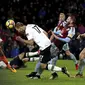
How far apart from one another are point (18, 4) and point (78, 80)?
1514 centimetres

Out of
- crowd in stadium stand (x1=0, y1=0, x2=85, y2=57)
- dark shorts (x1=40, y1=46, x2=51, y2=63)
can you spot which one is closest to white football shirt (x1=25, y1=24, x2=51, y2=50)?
dark shorts (x1=40, y1=46, x2=51, y2=63)

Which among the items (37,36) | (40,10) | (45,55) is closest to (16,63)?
(45,55)

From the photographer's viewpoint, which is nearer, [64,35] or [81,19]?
[64,35]

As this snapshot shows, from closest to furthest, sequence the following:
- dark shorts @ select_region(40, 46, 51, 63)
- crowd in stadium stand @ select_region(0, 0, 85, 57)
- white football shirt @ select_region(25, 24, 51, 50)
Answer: white football shirt @ select_region(25, 24, 51, 50) < dark shorts @ select_region(40, 46, 51, 63) < crowd in stadium stand @ select_region(0, 0, 85, 57)

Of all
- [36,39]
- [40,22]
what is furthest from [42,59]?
[40,22]

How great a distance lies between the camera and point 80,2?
1091 inches

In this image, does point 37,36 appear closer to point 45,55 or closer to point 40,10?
point 45,55

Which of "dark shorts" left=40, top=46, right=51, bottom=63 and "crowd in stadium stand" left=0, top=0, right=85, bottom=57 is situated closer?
"dark shorts" left=40, top=46, right=51, bottom=63

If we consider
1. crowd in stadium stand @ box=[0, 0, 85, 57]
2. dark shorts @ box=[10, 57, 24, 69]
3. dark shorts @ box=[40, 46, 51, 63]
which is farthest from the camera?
crowd in stadium stand @ box=[0, 0, 85, 57]

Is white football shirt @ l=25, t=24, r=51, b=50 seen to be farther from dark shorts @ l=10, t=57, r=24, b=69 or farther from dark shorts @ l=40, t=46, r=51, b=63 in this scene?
dark shorts @ l=10, t=57, r=24, b=69

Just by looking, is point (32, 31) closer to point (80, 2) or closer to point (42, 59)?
point (42, 59)

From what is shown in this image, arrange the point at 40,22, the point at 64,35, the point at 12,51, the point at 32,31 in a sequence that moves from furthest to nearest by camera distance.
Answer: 1. the point at 40,22
2. the point at 12,51
3. the point at 64,35
4. the point at 32,31

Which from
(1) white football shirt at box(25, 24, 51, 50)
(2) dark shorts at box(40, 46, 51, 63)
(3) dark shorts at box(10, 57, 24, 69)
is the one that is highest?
(1) white football shirt at box(25, 24, 51, 50)

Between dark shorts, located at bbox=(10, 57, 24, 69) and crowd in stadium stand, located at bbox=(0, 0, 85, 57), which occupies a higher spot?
crowd in stadium stand, located at bbox=(0, 0, 85, 57)
